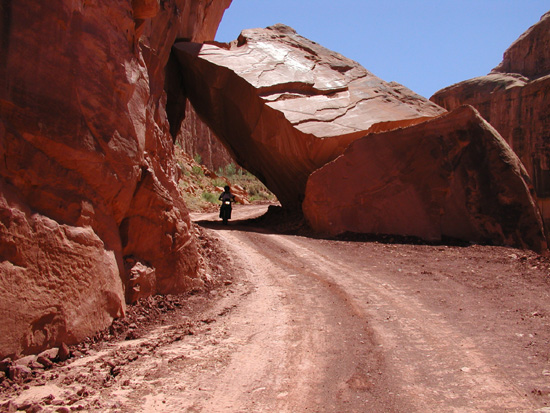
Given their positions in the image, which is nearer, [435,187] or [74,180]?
[74,180]

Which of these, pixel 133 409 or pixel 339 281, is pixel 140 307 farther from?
pixel 339 281

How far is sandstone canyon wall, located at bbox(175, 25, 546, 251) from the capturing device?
9.51 metres

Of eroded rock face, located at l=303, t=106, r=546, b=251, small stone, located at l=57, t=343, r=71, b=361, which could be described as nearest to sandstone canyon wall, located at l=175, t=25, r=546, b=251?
eroded rock face, located at l=303, t=106, r=546, b=251

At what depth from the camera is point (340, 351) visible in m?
3.74

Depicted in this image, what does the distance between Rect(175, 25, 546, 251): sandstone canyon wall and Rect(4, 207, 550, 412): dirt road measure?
10.2ft

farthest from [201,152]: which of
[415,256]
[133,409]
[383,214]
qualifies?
[133,409]

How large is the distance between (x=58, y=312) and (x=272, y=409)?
193 cm

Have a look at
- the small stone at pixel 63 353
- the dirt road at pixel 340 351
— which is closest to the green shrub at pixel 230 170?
the dirt road at pixel 340 351

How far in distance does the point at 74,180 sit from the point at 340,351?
9.41ft

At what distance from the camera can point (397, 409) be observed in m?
2.81

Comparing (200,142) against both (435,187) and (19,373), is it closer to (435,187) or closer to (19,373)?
(435,187)

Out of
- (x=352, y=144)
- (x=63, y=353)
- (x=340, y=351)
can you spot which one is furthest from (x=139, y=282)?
(x=352, y=144)

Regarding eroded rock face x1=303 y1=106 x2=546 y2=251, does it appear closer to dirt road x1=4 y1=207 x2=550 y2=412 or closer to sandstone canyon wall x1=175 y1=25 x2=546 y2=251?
sandstone canyon wall x1=175 y1=25 x2=546 y2=251

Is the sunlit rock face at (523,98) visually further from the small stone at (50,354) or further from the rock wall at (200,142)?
the small stone at (50,354)
